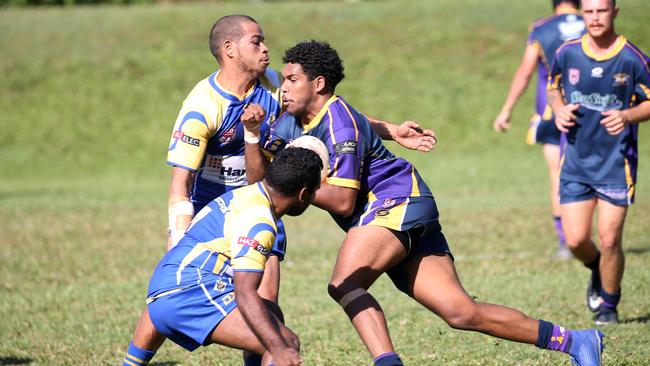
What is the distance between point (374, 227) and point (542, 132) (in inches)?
213

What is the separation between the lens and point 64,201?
17.1m

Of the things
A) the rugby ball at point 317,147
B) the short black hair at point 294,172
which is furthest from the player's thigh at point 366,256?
the short black hair at point 294,172

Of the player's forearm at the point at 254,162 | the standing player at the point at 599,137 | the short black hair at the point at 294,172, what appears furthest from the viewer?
the standing player at the point at 599,137

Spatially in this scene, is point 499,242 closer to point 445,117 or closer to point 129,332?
point 129,332

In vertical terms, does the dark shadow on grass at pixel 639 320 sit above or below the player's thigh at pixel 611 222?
below

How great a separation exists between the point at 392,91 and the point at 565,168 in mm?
18303

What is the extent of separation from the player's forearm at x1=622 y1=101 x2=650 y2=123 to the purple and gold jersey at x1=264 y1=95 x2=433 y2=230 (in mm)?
2378

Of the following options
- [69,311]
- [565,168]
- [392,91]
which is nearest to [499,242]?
[565,168]

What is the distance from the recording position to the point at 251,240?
468 centimetres

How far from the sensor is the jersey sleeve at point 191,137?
19.7 ft

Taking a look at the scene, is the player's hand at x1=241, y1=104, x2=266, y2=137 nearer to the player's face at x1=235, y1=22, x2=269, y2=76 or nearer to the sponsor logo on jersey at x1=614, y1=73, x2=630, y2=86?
the player's face at x1=235, y1=22, x2=269, y2=76

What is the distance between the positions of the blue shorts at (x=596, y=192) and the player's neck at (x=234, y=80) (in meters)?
2.98

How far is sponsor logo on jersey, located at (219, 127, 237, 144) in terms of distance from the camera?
20.5 ft

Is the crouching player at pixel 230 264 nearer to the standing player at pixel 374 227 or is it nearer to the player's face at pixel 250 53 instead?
the standing player at pixel 374 227
